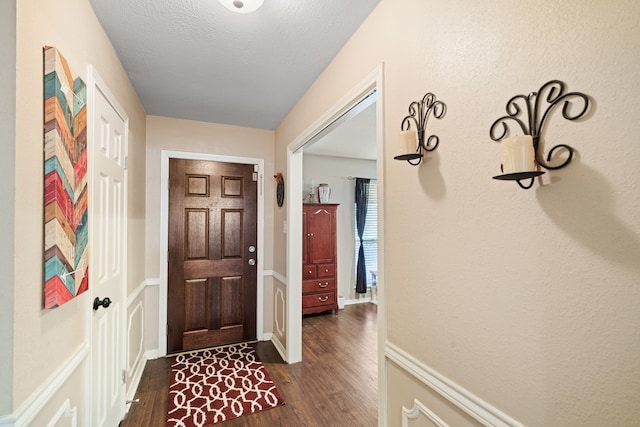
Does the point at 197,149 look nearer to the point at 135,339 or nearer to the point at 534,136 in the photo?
the point at 135,339

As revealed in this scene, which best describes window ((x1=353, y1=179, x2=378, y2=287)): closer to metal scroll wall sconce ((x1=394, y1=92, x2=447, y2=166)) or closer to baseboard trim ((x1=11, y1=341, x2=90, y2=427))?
metal scroll wall sconce ((x1=394, y1=92, x2=447, y2=166))

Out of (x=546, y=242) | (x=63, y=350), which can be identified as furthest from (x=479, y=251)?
(x=63, y=350)

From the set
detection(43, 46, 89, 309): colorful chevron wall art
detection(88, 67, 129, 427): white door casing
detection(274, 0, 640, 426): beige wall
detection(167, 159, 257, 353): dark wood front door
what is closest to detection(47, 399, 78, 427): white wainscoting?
detection(88, 67, 129, 427): white door casing

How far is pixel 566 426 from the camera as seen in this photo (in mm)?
677

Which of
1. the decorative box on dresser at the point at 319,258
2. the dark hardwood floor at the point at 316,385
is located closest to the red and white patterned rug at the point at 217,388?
the dark hardwood floor at the point at 316,385

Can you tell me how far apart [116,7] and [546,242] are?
214 centimetres

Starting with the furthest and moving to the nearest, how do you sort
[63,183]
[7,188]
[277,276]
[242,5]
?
1. [277,276]
2. [242,5]
3. [63,183]
4. [7,188]

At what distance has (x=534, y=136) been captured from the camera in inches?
28.7

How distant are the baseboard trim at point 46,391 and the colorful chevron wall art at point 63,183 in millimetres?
272

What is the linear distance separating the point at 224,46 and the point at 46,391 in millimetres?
1878

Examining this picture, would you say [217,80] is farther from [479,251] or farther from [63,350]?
[479,251]

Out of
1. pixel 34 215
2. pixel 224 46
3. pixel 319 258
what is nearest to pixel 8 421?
pixel 34 215

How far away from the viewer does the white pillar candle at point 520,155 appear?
689 millimetres

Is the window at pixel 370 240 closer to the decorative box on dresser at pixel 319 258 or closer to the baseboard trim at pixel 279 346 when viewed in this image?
the decorative box on dresser at pixel 319 258
